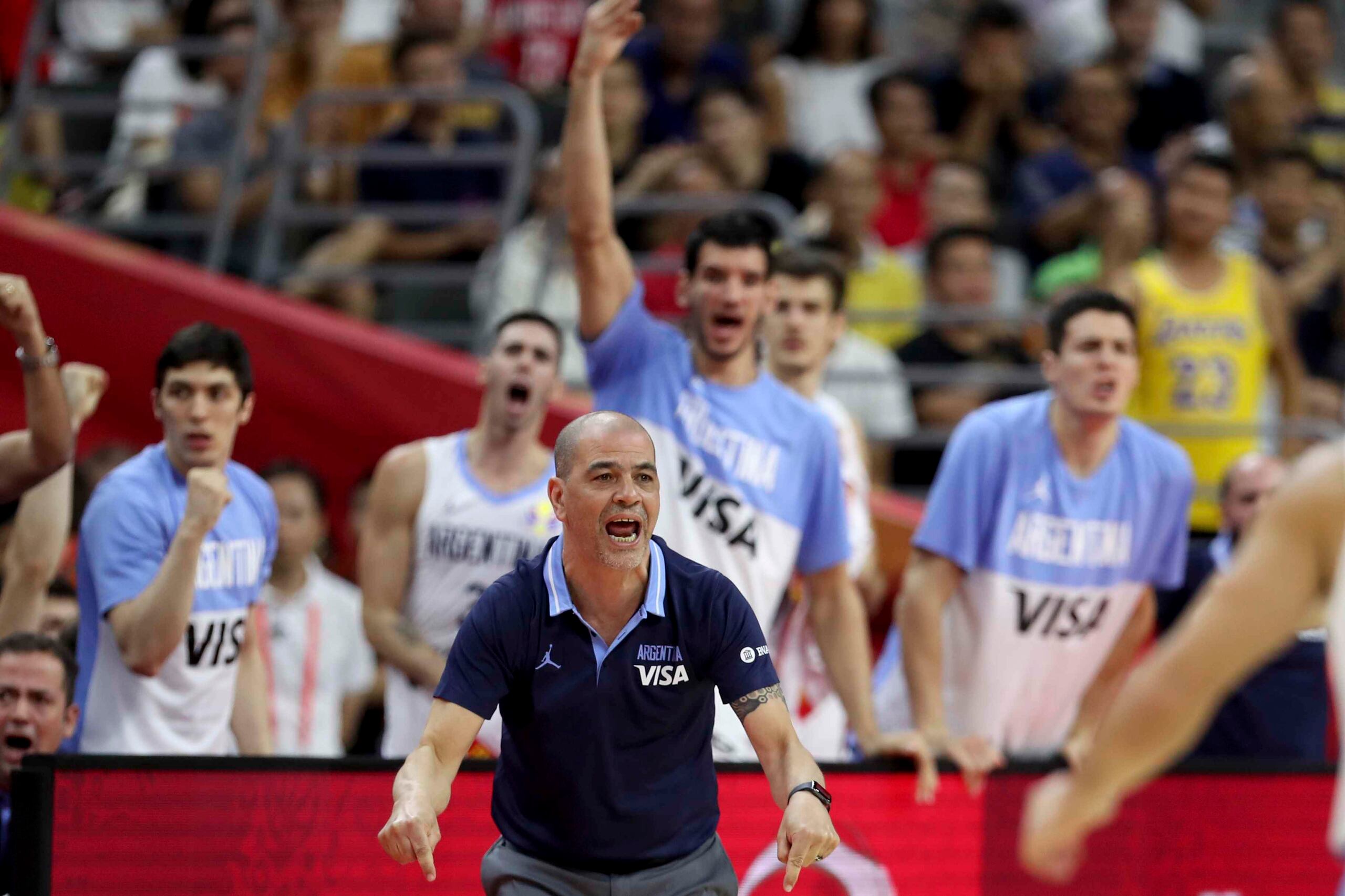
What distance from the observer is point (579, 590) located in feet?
14.3

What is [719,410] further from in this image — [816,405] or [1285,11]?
[1285,11]

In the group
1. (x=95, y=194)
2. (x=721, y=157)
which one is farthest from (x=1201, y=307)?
(x=95, y=194)

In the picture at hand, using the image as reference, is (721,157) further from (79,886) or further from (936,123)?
(79,886)

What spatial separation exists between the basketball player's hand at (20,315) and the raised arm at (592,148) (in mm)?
1635

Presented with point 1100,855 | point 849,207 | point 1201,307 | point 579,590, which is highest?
point 849,207

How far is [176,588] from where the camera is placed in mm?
5246

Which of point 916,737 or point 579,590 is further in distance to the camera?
point 916,737

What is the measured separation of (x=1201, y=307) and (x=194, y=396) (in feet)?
16.4

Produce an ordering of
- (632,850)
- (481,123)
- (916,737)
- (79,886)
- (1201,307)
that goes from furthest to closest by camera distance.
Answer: (481,123) → (1201,307) → (916,737) → (79,886) → (632,850)

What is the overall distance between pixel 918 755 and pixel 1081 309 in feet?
5.91

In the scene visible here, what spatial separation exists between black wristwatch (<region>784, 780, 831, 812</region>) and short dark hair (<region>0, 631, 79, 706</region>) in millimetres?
2440

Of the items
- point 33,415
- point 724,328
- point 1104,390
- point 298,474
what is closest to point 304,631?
point 298,474

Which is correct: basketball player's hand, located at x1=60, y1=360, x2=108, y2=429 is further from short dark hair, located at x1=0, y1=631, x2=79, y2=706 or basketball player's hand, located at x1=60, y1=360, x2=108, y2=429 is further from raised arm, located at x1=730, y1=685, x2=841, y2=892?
raised arm, located at x1=730, y1=685, x2=841, y2=892

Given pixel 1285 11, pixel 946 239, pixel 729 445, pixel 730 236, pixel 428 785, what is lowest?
pixel 428 785
